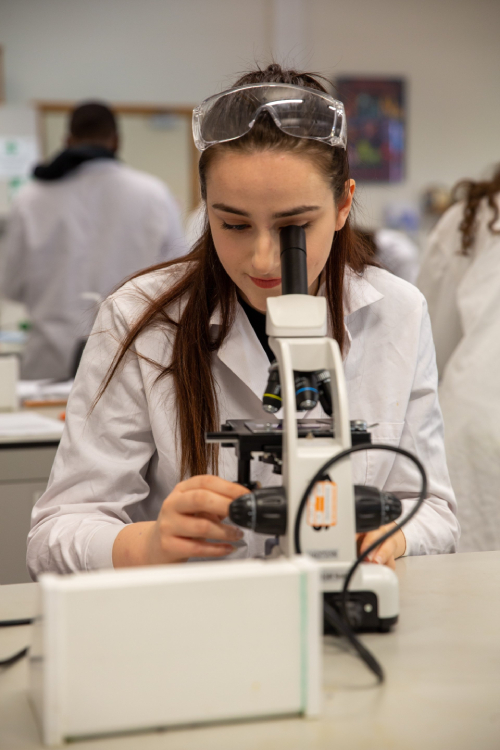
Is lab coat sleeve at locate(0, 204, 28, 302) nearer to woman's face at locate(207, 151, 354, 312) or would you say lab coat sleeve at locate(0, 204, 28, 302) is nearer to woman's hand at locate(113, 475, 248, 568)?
woman's face at locate(207, 151, 354, 312)

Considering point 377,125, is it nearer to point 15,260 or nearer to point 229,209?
point 15,260

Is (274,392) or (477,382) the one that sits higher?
(274,392)

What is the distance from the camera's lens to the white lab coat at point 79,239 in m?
3.24

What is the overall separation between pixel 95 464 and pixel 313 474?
44 cm

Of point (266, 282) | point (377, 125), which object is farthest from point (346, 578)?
point (377, 125)

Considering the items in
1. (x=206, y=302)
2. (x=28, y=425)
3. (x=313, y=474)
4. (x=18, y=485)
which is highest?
(x=206, y=302)

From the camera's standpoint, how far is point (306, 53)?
5238 mm

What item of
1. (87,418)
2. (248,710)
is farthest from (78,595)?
(87,418)

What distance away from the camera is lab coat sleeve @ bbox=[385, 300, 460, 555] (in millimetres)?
1128

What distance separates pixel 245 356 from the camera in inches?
45.6

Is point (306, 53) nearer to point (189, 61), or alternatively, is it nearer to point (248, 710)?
point (189, 61)

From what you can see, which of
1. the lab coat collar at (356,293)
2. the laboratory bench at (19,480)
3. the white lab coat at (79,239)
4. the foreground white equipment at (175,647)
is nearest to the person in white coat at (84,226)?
the white lab coat at (79,239)

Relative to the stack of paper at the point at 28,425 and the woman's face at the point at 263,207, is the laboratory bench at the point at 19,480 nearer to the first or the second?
the stack of paper at the point at 28,425

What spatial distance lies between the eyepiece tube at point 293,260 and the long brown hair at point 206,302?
143mm
